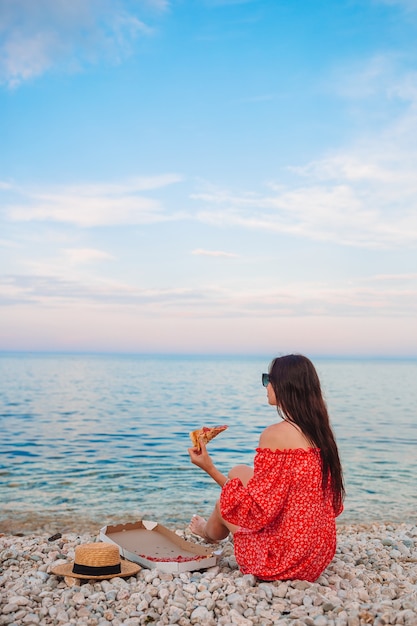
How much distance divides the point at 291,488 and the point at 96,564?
1507 mm

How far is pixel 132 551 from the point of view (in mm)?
5574

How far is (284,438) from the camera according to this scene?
4.64 meters

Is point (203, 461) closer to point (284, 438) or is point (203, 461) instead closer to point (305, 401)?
point (284, 438)

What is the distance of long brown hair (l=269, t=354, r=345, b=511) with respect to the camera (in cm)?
471

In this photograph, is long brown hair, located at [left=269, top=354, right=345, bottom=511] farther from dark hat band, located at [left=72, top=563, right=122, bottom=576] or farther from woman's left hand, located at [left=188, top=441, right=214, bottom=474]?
dark hat band, located at [left=72, top=563, right=122, bottom=576]

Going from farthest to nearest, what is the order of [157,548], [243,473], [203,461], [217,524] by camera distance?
1. [157,548]
2. [217,524]
3. [243,473]
4. [203,461]

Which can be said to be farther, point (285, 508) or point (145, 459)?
point (145, 459)

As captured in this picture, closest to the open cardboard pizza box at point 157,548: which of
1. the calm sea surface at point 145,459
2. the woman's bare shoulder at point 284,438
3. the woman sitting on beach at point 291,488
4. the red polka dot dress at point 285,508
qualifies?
the woman sitting on beach at point 291,488

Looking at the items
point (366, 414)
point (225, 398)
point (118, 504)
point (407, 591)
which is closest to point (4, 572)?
point (407, 591)

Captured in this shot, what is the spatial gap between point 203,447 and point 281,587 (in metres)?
1.13

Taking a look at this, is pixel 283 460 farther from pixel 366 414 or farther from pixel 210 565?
pixel 366 414

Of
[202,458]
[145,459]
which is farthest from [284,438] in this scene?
[145,459]

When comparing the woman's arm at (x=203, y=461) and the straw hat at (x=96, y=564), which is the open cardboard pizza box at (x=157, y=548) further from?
the woman's arm at (x=203, y=461)

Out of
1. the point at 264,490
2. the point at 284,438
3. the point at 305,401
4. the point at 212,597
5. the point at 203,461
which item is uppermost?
the point at 305,401
